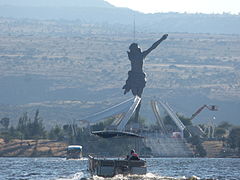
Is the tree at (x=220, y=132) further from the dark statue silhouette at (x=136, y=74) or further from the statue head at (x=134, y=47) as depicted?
the statue head at (x=134, y=47)

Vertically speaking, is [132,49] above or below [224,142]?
above

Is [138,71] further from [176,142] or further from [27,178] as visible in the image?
[27,178]

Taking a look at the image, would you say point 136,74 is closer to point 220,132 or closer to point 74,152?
point 220,132

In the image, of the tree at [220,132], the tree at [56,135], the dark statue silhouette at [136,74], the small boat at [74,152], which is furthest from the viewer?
the tree at [220,132]

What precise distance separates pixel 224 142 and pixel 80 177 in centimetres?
9284

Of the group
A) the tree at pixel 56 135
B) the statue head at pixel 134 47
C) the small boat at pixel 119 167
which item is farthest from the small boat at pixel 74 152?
the small boat at pixel 119 167

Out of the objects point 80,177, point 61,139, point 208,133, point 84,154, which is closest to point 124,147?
point 84,154

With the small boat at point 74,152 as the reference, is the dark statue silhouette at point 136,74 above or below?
above

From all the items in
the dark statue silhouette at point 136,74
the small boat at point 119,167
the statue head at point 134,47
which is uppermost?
the statue head at point 134,47

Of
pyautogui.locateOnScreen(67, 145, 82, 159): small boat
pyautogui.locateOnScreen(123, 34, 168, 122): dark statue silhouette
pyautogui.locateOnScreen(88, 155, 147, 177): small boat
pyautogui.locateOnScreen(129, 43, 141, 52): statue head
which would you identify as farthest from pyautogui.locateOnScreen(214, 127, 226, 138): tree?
pyautogui.locateOnScreen(88, 155, 147, 177): small boat

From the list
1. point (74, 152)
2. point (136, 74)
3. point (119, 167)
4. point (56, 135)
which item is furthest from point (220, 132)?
point (119, 167)

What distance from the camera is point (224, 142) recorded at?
177 m

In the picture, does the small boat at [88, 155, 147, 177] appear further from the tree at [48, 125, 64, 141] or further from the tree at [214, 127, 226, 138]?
the tree at [214, 127, 226, 138]

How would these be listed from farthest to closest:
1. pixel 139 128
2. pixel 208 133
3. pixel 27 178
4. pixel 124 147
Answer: pixel 208 133
pixel 139 128
pixel 124 147
pixel 27 178
